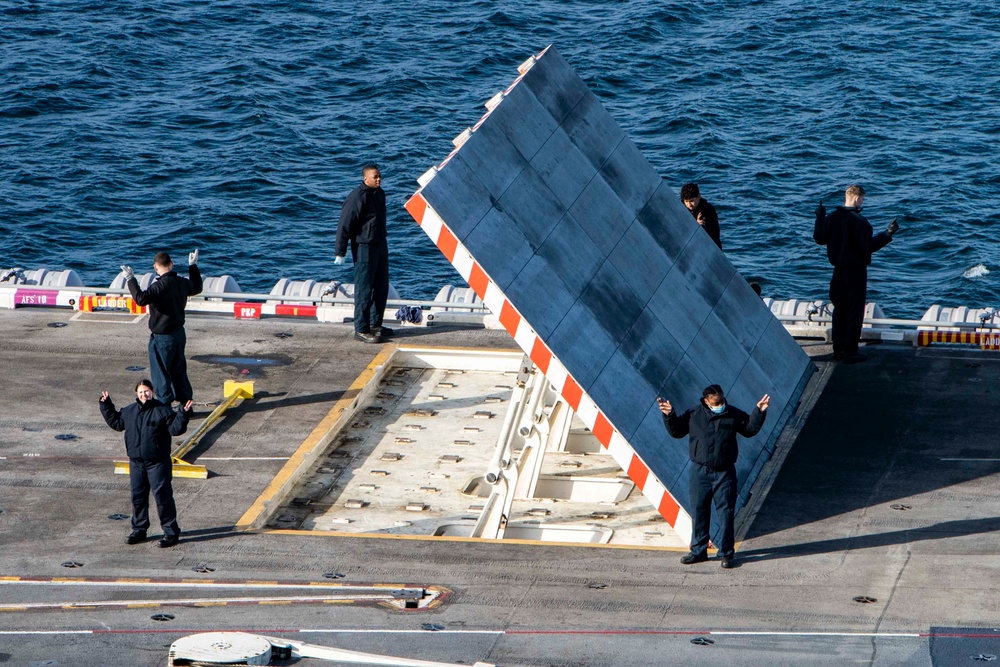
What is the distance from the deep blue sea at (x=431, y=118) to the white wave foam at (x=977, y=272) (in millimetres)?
70

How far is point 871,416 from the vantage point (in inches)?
655

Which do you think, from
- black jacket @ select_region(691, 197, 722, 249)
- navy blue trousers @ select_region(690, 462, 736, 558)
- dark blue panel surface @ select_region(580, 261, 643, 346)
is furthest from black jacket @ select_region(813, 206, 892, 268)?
navy blue trousers @ select_region(690, 462, 736, 558)

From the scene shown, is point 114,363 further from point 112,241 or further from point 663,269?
point 112,241

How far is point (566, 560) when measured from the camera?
1329 cm

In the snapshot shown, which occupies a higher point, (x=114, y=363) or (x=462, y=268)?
(x=462, y=268)

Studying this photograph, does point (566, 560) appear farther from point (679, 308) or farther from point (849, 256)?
point (849, 256)

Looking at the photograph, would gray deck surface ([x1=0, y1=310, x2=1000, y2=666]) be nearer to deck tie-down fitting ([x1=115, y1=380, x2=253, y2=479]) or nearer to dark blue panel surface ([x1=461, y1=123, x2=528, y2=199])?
deck tie-down fitting ([x1=115, y1=380, x2=253, y2=479])

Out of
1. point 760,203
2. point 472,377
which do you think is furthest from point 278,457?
point 760,203

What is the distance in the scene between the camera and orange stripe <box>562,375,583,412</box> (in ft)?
42.2

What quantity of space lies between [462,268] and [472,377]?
5.74 meters

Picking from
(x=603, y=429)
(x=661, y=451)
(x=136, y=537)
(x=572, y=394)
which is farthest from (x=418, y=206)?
(x=136, y=537)

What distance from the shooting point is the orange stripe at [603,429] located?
12.9 metres

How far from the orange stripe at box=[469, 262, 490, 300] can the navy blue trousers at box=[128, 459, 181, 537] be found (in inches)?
127

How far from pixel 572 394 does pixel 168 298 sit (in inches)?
210
